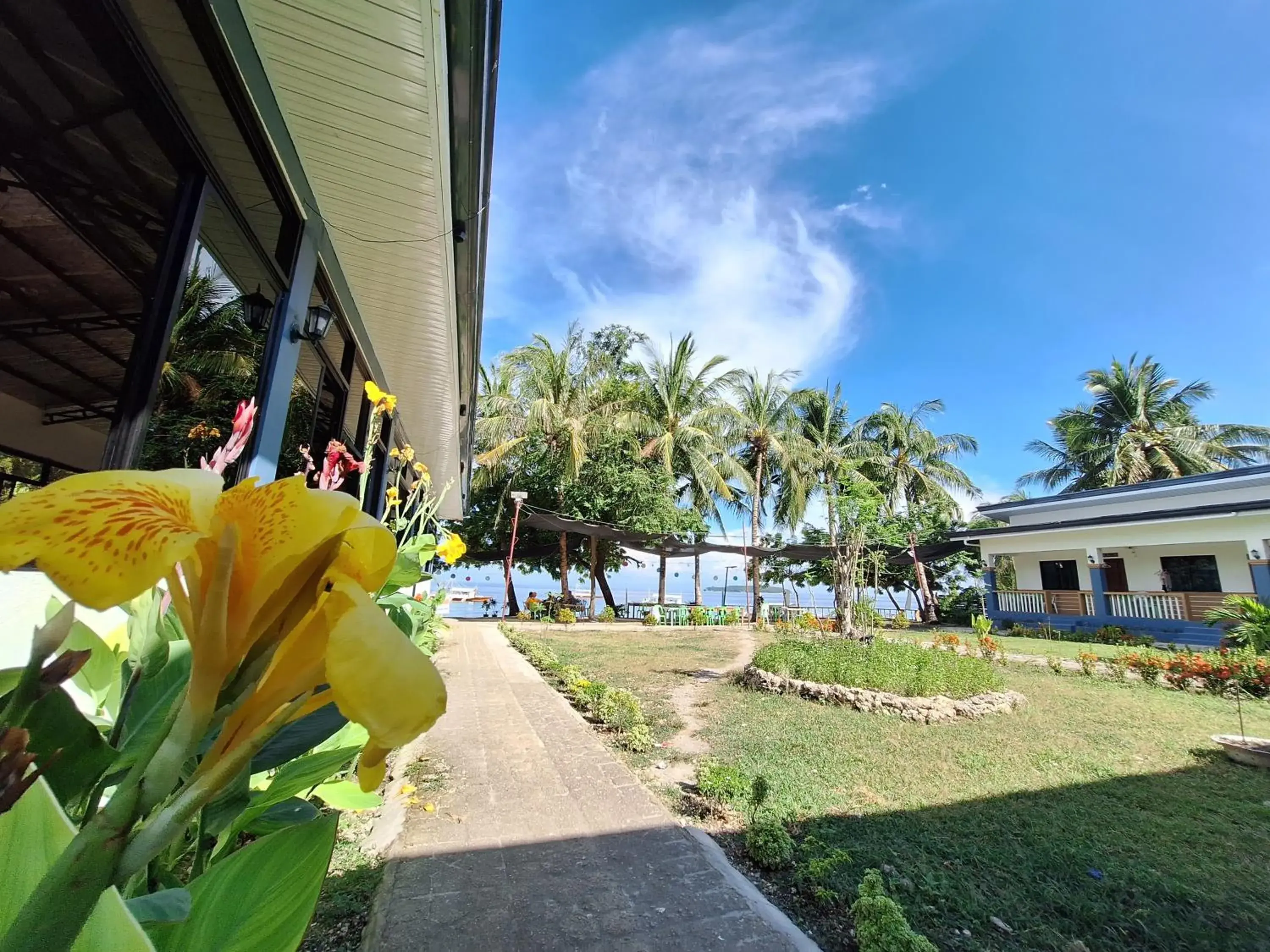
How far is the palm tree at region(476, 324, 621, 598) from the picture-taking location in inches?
628

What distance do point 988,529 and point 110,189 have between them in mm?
19850

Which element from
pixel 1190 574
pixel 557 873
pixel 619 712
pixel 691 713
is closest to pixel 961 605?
pixel 1190 574

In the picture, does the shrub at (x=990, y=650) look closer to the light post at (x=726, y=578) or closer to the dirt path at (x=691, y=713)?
the dirt path at (x=691, y=713)

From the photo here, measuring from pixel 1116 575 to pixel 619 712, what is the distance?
17672mm

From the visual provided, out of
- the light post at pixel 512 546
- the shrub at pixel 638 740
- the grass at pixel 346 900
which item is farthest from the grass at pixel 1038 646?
the grass at pixel 346 900

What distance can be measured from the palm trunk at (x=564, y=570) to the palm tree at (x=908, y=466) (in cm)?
1174

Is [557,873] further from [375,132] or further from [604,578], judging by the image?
[604,578]

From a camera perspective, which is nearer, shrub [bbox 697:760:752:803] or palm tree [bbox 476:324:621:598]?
shrub [bbox 697:760:752:803]

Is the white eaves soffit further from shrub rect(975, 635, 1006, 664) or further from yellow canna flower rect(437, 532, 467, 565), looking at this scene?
shrub rect(975, 635, 1006, 664)

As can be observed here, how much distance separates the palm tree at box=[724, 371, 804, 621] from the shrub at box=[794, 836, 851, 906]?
644 inches

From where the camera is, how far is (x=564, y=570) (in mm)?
17328

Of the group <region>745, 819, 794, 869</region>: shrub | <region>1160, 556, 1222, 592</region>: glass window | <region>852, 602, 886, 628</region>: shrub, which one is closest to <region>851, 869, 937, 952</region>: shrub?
<region>745, 819, 794, 869</region>: shrub

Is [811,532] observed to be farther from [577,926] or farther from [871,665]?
[577,926]

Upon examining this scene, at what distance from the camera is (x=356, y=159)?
2.39m
